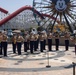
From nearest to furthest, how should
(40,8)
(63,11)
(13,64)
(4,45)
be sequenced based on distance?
1. (13,64)
2. (4,45)
3. (63,11)
4. (40,8)

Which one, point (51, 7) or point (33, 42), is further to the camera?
point (51, 7)

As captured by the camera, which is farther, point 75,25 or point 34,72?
→ point 75,25

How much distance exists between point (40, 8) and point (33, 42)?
66.7 ft

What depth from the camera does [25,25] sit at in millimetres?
78750

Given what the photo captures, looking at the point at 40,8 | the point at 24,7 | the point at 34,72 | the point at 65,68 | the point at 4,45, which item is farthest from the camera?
the point at 24,7

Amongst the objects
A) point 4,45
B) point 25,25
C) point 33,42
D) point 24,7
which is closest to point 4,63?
point 4,45

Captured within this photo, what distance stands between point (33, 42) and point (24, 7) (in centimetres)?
3765

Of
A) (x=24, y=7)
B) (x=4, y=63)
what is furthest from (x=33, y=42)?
(x=24, y=7)

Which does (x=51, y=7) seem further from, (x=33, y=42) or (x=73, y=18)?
(x=33, y=42)

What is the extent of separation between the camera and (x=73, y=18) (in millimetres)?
36281

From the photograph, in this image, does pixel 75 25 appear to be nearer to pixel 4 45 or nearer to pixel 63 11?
pixel 63 11

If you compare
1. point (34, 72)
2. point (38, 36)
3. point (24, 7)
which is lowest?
point (34, 72)

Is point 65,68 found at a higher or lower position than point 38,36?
lower

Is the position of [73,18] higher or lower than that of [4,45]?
higher
